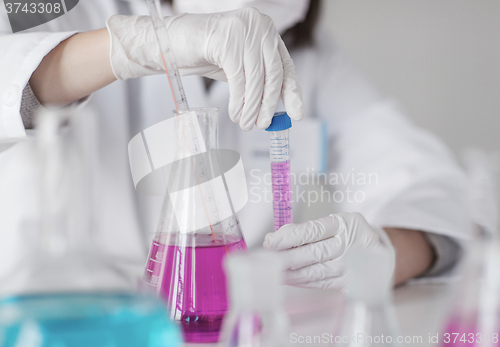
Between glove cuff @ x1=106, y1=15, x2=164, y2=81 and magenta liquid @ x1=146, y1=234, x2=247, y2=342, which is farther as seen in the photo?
glove cuff @ x1=106, y1=15, x2=164, y2=81

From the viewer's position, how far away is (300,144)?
5.36 ft

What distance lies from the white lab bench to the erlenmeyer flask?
0.17 feet

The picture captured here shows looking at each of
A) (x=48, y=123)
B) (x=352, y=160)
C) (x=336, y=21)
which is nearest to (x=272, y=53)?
(x=48, y=123)

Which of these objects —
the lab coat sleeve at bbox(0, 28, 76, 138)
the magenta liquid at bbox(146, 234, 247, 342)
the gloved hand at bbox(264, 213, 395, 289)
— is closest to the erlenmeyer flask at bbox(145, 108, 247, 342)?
the magenta liquid at bbox(146, 234, 247, 342)

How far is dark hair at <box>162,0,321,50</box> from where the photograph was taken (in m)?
1.61

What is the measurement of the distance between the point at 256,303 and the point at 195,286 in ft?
0.85

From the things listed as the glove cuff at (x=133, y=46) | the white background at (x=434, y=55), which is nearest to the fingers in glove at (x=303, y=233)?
the glove cuff at (x=133, y=46)

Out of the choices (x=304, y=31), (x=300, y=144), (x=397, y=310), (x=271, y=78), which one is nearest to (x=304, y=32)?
(x=304, y=31)

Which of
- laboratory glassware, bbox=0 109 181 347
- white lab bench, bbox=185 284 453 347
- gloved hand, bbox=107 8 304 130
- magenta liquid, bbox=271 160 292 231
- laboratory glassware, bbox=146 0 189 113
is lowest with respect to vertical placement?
white lab bench, bbox=185 284 453 347

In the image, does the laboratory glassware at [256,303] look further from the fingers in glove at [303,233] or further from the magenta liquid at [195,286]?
the fingers in glove at [303,233]

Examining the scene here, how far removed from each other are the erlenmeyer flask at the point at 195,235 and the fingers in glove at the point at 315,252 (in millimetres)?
190

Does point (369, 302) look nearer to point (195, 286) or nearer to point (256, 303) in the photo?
point (256, 303)

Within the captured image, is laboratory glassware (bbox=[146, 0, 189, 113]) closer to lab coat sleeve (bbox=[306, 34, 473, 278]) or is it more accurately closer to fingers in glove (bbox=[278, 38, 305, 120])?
fingers in glove (bbox=[278, 38, 305, 120])

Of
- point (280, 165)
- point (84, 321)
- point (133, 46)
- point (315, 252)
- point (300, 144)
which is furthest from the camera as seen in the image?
Answer: point (300, 144)
